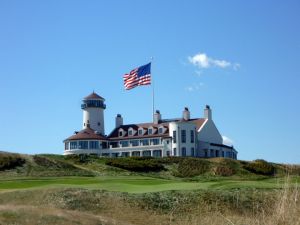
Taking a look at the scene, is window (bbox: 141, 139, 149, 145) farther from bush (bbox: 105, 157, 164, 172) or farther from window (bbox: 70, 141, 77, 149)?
bush (bbox: 105, 157, 164, 172)

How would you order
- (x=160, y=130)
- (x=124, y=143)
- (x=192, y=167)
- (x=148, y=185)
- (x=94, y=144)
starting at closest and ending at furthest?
1. (x=148, y=185)
2. (x=192, y=167)
3. (x=160, y=130)
4. (x=94, y=144)
5. (x=124, y=143)

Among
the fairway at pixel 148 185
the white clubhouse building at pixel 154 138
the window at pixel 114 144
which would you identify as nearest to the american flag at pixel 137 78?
the white clubhouse building at pixel 154 138

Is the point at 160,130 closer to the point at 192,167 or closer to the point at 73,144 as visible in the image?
the point at 73,144

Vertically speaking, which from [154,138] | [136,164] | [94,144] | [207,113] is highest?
[207,113]

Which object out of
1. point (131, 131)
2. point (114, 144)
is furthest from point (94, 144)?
point (131, 131)

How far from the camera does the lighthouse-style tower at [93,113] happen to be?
93438 millimetres

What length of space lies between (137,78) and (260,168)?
20.7m

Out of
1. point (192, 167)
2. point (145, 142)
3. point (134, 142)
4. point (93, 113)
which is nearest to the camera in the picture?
point (192, 167)

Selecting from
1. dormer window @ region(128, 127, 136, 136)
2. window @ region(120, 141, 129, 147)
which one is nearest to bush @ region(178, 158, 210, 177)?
window @ region(120, 141, 129, 147)

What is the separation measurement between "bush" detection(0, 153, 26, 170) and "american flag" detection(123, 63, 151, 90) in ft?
72.3

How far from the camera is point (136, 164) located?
198ft

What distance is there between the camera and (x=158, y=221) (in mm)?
19219

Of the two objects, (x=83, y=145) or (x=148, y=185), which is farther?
(x=83, y=145)

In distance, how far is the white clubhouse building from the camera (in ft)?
273
